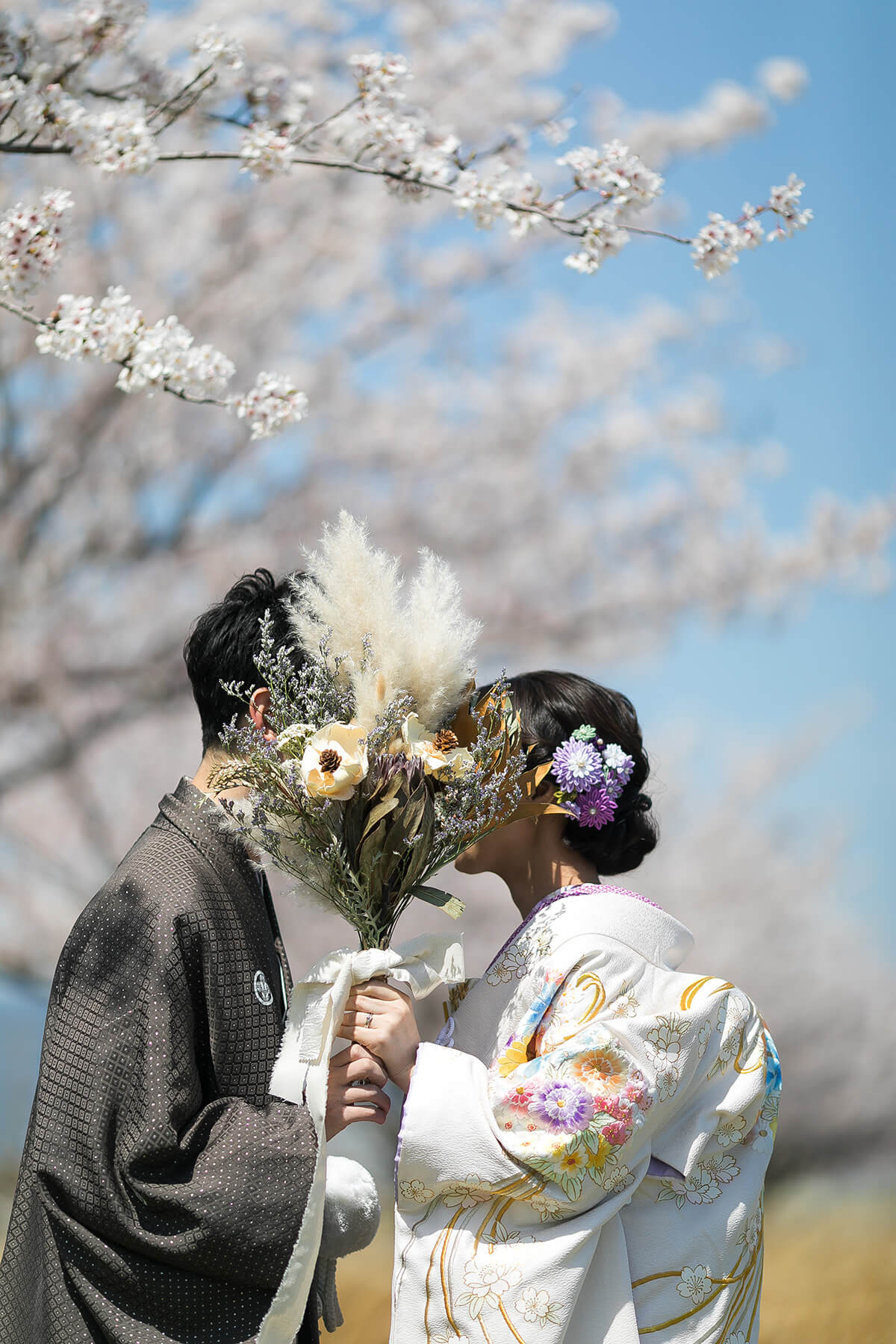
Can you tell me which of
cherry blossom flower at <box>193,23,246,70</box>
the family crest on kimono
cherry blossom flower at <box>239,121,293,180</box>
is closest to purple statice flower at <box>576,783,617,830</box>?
the family crest on kimono

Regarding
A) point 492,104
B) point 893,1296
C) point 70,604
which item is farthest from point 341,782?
point 492,104

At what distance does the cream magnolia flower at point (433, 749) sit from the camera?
1.48m

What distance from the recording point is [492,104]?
4.53 meters

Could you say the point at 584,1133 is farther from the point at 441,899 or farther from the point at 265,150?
the point at 265,150

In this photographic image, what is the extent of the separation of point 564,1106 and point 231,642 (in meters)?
0.81

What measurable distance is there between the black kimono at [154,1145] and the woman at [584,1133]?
0.18m

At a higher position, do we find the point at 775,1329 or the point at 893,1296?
the point at 893,1296

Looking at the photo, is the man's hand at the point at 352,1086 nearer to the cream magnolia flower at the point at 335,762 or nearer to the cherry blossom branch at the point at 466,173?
the cream magnolia flower at the point at 335,762

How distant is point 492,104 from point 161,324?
10.6 feet

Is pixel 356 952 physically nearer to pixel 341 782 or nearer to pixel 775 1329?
pixel 341 782

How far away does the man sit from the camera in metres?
1.44

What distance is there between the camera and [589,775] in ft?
5.58

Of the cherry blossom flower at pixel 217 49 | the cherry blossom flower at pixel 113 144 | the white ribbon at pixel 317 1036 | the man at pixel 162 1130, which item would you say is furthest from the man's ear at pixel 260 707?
the cherry blossom flower at pixel 217 49

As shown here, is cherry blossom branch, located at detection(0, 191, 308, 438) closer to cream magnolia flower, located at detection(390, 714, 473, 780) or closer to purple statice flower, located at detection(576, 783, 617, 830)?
cream magnolia flower, located at detection(390, 714, 473, 780)
